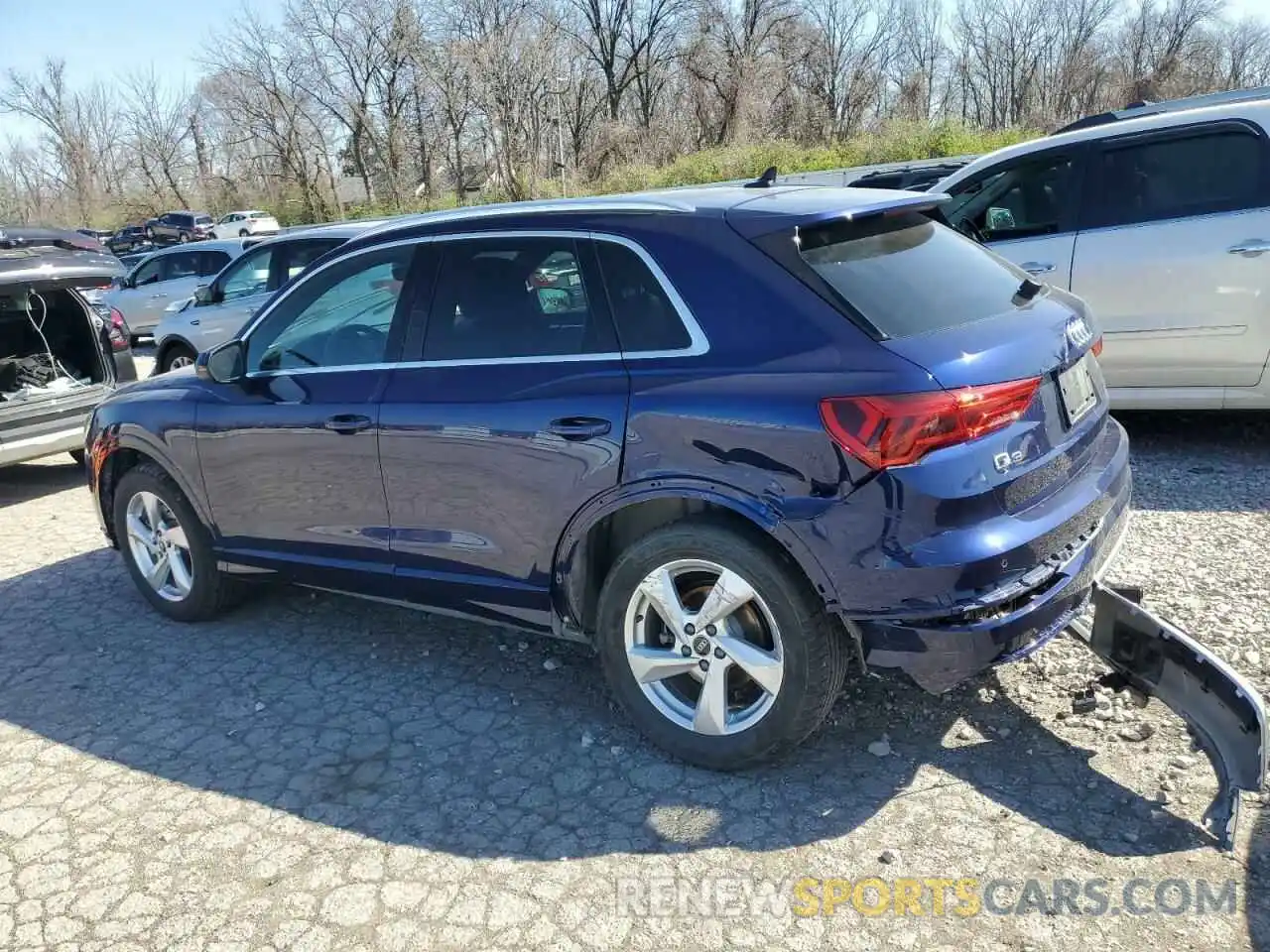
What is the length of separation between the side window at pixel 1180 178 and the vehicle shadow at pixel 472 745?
374 centimetres

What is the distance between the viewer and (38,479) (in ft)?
26.7

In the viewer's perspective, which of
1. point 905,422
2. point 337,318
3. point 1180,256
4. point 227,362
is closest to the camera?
point 905,422

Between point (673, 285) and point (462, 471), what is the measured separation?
1.03 metres

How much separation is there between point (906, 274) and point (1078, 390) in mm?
709

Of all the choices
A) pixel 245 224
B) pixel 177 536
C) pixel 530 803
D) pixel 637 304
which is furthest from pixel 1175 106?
pixel 245 224

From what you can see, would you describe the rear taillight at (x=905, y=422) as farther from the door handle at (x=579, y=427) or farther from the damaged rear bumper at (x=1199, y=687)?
the damaged rear bumper at (x=1199, y=687)

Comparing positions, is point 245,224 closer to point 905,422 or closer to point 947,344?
point 947,344

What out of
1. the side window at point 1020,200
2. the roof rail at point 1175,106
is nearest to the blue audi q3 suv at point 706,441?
the side window at point 1020,200

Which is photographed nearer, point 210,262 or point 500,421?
point 500,421

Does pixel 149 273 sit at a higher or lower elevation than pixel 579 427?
lower

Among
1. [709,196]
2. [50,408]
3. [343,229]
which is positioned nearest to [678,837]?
[709,196]

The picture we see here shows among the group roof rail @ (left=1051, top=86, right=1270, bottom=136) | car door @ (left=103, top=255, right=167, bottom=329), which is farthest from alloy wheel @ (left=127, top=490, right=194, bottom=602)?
car door @ (left=103, top=255, right=167, bottom=329)

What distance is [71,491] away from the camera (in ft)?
24.9

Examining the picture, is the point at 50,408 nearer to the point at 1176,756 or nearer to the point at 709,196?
the point at 709,196
